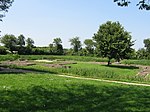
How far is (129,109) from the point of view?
11.8 metres

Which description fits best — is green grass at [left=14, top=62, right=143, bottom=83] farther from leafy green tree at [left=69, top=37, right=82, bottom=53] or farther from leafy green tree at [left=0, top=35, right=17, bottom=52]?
leafy green tree at [left=69, top=37, right=82, bottom=53]

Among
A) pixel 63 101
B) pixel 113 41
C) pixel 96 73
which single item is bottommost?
pixel 96 73

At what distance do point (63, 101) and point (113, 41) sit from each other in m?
49.3

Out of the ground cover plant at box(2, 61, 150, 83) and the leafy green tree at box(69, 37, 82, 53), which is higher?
the leafy green tree at box(69, 37, 82, 53)

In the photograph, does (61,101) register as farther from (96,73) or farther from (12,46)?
(12,46)

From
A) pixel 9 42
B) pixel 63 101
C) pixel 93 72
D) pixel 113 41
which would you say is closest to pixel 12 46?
pixel 9 42

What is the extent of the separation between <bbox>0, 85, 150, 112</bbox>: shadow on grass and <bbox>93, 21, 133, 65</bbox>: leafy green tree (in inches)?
1773

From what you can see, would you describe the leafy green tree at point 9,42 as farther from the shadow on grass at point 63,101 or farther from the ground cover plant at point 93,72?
the shadow on grass at point 63,101

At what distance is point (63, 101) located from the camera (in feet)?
46.0

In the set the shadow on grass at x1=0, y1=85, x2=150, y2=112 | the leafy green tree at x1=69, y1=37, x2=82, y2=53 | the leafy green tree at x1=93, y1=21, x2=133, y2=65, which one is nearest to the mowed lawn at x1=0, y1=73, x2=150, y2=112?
the shadow on grass at x1=0, y1=85, x2=150, y2=112

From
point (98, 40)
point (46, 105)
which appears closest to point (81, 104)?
point (46, 105)

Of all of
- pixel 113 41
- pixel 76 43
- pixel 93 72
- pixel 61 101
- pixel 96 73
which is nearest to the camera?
pixel 61 101

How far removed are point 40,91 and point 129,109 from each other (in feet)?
19.9

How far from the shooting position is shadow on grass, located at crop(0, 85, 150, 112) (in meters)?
11.9
